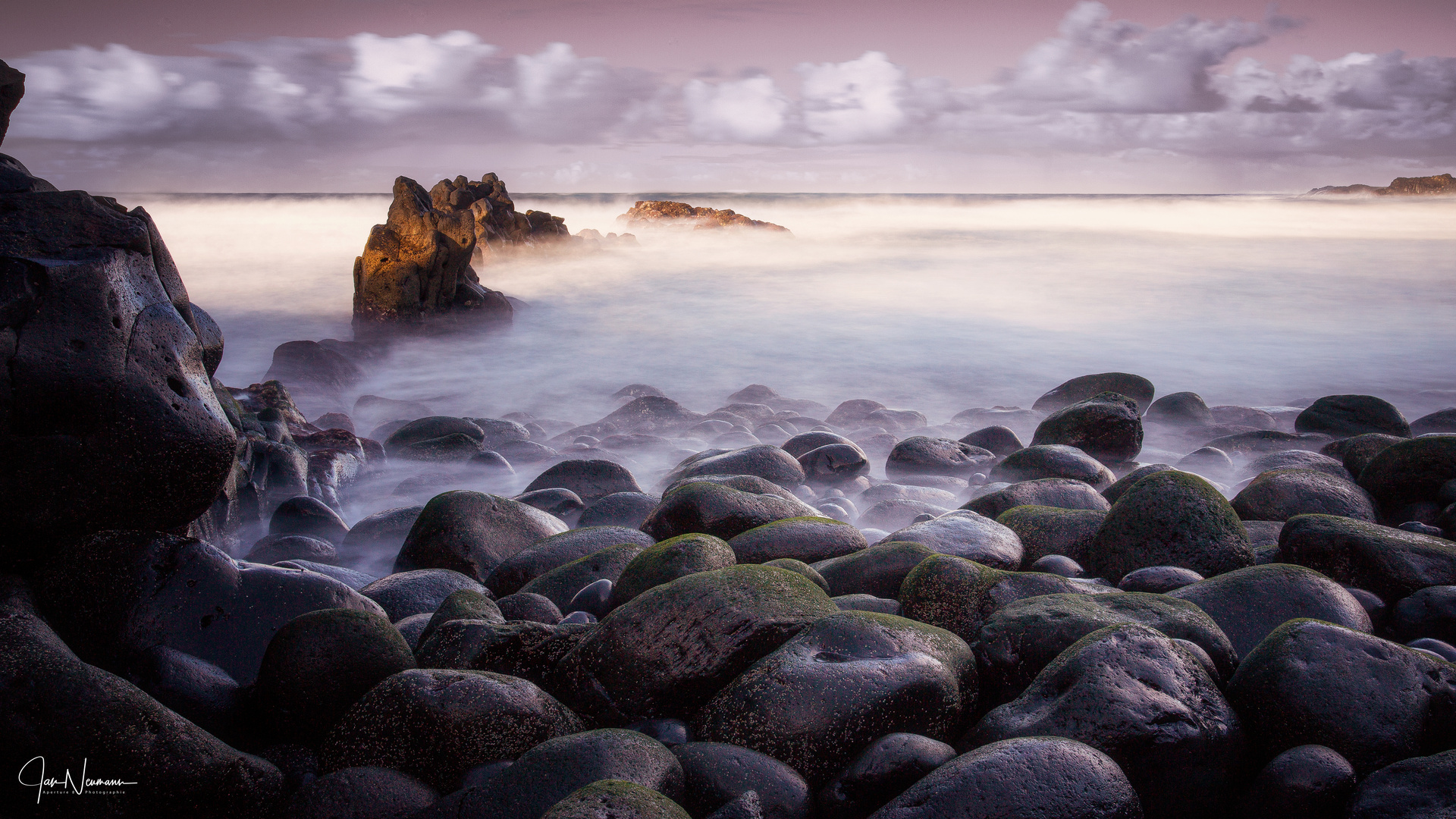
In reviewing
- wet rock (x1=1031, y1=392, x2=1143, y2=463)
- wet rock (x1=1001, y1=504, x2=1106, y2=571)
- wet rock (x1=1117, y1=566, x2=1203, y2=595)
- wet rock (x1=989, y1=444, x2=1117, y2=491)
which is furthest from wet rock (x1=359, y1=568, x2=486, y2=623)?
wet rock (x1=1031, y1=392, x2=1143, y2=463)

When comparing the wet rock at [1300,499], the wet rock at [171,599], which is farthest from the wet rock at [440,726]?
the wet rock at [1300,499]

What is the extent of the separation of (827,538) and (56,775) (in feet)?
8.49

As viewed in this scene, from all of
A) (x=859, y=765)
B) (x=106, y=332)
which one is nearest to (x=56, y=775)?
(x=106, y=332)

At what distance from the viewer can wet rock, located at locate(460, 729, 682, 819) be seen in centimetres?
187

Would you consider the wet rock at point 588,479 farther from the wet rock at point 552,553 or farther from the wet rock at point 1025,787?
the wet rock at point 1025,787

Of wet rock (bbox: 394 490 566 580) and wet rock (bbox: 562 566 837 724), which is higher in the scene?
wet rock (bbox: 562 566 837 724)

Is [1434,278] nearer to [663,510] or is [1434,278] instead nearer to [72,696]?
[663,510]

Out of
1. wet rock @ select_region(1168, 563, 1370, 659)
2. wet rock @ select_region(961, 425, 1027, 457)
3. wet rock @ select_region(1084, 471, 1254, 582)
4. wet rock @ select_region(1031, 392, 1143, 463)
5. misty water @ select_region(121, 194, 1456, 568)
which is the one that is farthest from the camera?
misty water @ select_region(121, 194, 1456, 568)

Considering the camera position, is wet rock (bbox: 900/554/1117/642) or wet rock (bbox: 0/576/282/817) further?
wet rock (bbox: 900/554/1117/642)

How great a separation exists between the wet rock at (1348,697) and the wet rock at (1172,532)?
105 cm

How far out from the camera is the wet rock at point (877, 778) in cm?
193

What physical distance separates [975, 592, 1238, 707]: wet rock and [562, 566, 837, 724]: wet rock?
524mm

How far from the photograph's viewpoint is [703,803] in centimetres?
193
